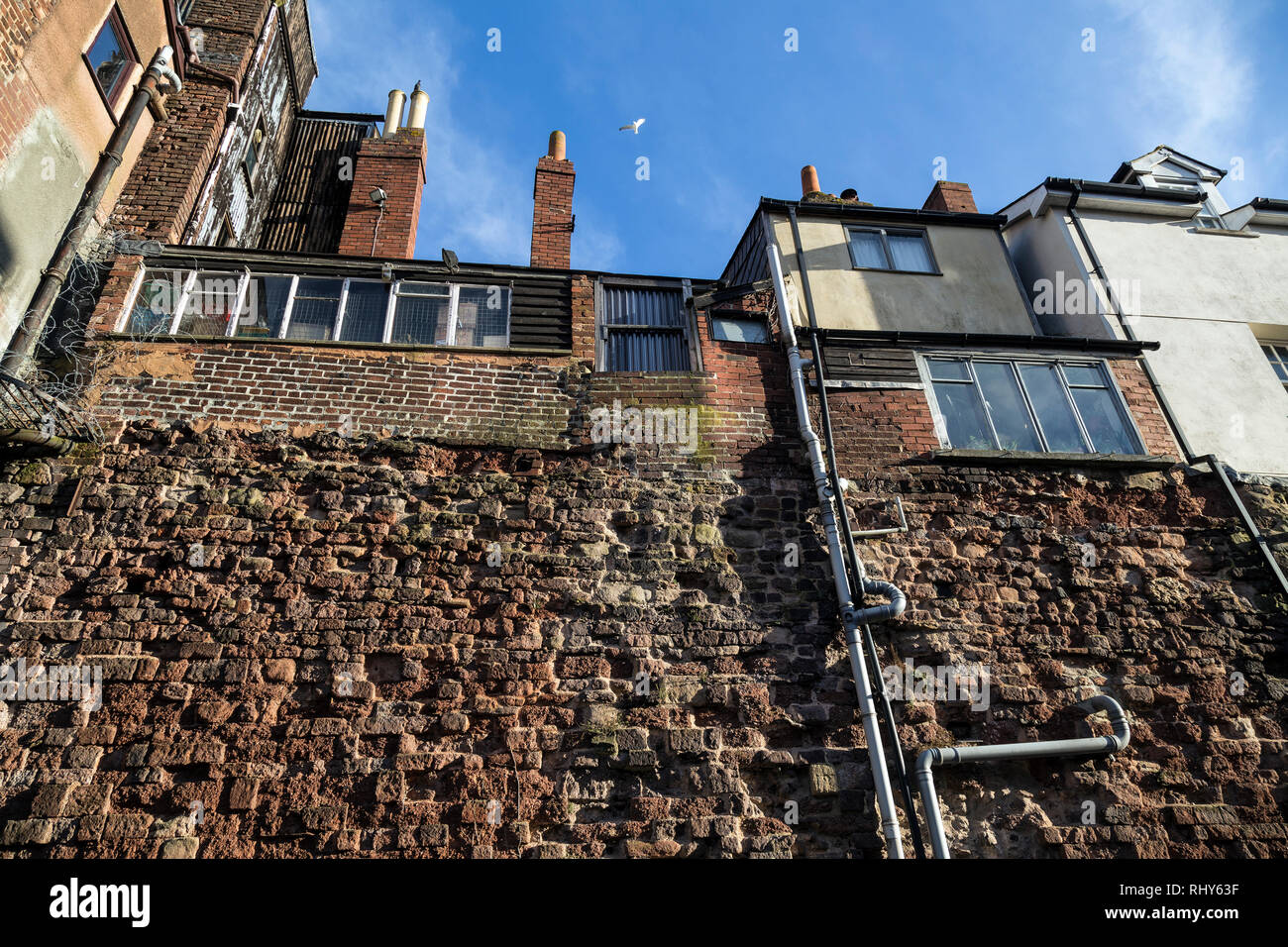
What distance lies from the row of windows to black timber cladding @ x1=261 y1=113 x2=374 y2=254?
5651 mm

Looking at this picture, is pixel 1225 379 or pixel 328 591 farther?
pixel 1225 379

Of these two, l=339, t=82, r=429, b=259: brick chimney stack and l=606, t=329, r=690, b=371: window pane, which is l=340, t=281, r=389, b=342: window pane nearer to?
l=606, t=329, r=690, b=371: window pane

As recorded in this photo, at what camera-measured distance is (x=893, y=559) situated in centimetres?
743

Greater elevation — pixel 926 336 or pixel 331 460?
pixel 926 336

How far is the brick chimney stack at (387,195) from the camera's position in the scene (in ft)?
39.6

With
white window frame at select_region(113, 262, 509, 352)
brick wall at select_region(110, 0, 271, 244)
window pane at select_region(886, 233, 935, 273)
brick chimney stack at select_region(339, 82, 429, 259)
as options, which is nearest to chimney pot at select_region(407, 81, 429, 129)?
brick chimney stack at select_region(339, 82, 429, 259)

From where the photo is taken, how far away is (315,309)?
8.80m

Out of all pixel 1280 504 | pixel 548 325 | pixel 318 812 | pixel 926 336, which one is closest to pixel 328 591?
pixel 318 812

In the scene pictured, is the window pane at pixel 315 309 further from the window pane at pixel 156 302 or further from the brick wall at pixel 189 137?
the brick wall at pixel 189 137

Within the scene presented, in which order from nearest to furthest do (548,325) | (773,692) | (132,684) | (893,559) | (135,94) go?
1. (132,684)
2. (773,692)
3. (893,559)
4. (548,325)
5. (135,94)

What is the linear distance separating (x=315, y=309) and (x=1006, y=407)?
8224 mm

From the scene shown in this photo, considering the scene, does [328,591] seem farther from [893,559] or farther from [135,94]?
[135,94]

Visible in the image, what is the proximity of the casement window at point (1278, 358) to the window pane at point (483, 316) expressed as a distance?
10092 millimetres

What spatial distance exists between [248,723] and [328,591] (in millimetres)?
1215
